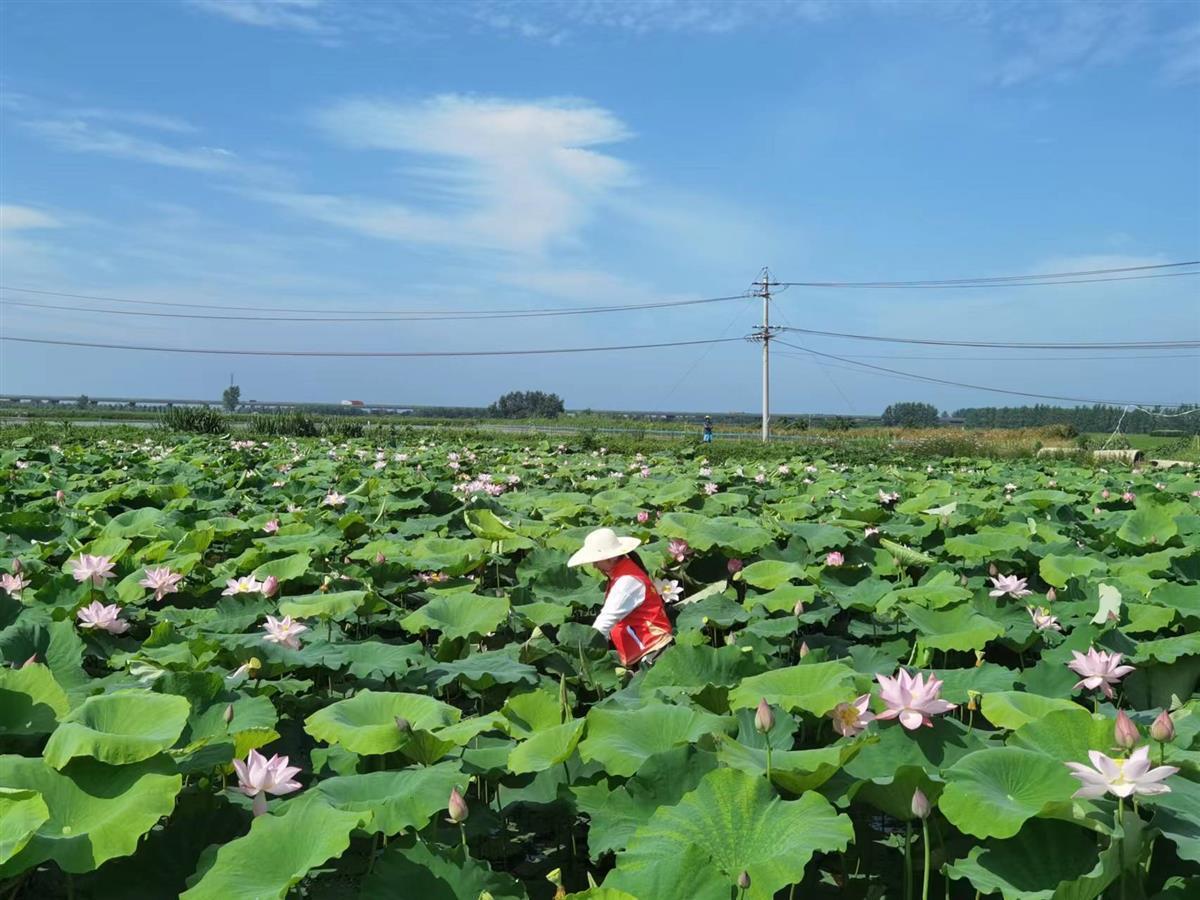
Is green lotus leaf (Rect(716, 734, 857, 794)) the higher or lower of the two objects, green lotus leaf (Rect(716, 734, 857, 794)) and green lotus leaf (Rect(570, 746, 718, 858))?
the higher

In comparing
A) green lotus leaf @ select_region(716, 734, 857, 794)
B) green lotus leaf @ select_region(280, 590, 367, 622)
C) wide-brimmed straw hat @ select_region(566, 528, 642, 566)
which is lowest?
green lotus leaf @ select_region(716, 734, 857, 794)

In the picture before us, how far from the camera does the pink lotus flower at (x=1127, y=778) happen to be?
1565 mm

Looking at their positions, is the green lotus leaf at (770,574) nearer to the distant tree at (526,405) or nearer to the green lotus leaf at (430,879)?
the green lotus leaf at (430,879)

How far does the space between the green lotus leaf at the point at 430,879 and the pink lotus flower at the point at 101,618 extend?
1.86 metres

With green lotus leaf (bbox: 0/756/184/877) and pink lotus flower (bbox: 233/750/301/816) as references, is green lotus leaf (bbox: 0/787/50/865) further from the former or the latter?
pink lotus flower (bbox: 233/750/301/816)

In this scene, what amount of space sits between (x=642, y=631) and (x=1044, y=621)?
148 cm

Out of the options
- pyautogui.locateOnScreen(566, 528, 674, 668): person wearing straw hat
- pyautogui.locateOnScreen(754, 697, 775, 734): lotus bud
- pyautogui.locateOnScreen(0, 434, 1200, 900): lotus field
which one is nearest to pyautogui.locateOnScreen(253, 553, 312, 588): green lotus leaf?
pyautogui.locateOnScreen(0, 434, 1200, 900): lotus field

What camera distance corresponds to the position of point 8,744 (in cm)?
211

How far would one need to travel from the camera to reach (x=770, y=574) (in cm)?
420

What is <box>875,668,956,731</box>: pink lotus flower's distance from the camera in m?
2.04

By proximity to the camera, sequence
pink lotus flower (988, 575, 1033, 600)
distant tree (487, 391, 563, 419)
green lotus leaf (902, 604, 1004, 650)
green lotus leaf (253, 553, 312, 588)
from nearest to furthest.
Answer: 1. green lotus leaf (902, 604, 1004, 650)
2. pink lotus flower (988, 575, 1033, 600)
3. green lotus leaf (253, 553, 312, 588)
4. distant tree (487, 391, 563, 419)

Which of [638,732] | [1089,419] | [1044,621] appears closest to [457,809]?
[638,732]

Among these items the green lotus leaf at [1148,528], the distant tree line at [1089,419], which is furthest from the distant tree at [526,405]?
the green lotus leaf at [1148,528]

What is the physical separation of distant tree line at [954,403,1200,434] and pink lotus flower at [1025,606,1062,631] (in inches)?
733
